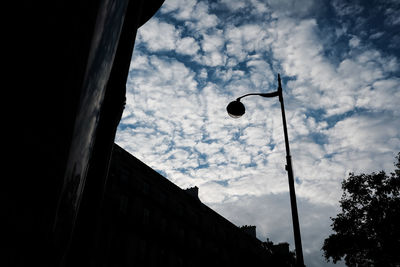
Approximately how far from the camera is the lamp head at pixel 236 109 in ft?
29.4

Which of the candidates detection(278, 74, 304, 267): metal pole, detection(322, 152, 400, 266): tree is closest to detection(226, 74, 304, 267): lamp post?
detection(278, 74, 304, 267): metal pole

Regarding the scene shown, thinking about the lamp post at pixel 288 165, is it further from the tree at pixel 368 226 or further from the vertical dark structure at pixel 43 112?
the tree at pixel 368 226

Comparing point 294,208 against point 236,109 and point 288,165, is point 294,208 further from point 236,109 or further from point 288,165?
point 236,109

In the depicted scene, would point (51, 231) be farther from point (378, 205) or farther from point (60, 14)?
point (378, 205)

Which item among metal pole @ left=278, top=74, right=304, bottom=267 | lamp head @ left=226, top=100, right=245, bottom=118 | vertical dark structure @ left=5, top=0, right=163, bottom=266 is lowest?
vertical dark structure @ left=5, top=0, right=163, bottom=266

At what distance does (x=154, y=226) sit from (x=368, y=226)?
870 inches

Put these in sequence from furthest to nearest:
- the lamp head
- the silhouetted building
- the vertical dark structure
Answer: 1. the silhouetted building
2. the lamp head
3. the vertical dark structure

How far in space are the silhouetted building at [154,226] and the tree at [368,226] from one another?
382 inches

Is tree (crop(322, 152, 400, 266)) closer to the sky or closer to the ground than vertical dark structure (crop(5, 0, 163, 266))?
closer to the sky

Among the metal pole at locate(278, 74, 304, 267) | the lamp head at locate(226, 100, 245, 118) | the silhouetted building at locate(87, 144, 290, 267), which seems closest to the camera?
the metal pole at locate(278, 74, 304, 267)

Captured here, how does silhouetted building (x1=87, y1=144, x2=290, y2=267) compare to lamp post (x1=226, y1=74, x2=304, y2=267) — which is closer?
lamp post (x1=226, y1=74, x2=304, y2=267)

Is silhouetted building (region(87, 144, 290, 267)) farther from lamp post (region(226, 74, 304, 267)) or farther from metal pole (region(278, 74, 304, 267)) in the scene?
metal pole (region(278, 74, 304, 267))

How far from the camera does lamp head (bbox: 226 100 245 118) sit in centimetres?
896

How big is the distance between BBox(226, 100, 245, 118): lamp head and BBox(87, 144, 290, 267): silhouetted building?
16280 mm
